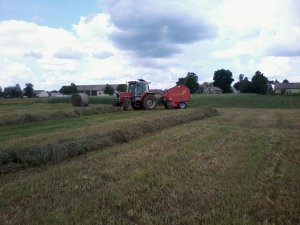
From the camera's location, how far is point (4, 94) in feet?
336

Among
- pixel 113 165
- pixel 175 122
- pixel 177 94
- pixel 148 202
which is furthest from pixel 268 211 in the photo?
pixel 177 94

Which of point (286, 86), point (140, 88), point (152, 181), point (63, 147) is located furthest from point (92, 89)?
point (152, 181)

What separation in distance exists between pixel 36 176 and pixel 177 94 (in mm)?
23558

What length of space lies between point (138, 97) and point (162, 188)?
22.1m

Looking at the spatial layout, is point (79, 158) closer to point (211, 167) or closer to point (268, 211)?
point (211, 167)

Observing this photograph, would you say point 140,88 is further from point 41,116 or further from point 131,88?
point 41,116

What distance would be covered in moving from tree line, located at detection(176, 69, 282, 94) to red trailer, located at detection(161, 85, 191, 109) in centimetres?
5721

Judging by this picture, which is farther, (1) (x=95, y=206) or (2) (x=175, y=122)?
(2) (x=175, y=122)

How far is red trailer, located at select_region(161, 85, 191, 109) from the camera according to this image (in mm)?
31359

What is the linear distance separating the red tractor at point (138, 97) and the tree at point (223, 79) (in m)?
85.9

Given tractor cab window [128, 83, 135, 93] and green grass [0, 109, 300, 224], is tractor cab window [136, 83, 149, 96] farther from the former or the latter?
green grass [0, 109, 300, 224]

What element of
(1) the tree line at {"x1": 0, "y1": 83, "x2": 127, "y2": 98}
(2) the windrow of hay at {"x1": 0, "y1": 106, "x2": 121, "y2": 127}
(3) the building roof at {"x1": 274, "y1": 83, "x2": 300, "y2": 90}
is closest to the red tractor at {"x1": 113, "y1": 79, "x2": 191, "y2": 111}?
(2) the windrow of hay at {"x1": 0, "y1": 106, "x2": 121, "y2": 127}

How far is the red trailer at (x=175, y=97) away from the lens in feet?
103

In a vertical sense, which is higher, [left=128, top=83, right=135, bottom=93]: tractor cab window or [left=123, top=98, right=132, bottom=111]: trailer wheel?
[left=128, top=83, right=135, bottom=93]: tractor cab window
